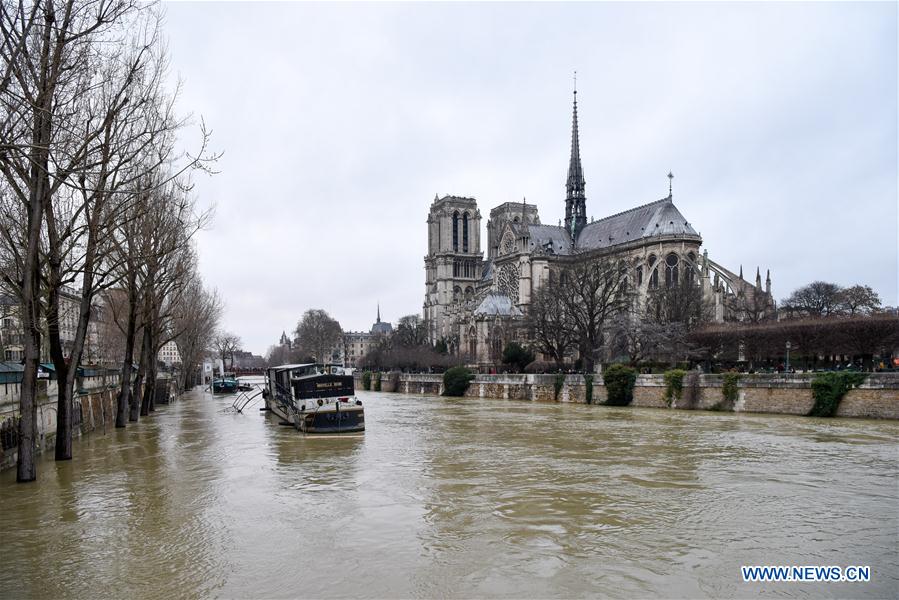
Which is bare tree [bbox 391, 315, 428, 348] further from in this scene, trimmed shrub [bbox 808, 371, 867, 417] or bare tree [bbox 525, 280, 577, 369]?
trimmed shrub [bbox 808, 371, 867, 417]

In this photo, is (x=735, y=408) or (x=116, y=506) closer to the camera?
(x=116, y=506)

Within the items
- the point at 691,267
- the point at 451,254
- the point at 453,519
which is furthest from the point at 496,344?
the point at 453,519

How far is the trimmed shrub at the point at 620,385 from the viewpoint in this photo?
136ft

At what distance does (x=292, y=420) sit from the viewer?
99.2 ft

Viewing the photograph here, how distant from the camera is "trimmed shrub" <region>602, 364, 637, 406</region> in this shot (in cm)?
4150

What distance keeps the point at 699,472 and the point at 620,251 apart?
6780cm

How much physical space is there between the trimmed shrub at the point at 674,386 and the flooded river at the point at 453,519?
14788 mm

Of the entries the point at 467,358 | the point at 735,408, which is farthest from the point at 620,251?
the point at 735,408

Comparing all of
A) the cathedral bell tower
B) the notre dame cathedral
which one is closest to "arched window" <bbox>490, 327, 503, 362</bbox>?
the notre dame cathedral

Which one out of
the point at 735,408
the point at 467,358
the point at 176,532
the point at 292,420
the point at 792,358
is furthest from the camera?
the point at 467,358

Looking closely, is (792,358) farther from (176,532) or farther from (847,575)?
(176,532)

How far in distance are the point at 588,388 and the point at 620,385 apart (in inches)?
138

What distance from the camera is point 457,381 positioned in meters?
60.2

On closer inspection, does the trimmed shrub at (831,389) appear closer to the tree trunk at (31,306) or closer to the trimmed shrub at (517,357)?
the tree trunk at (31,306)
